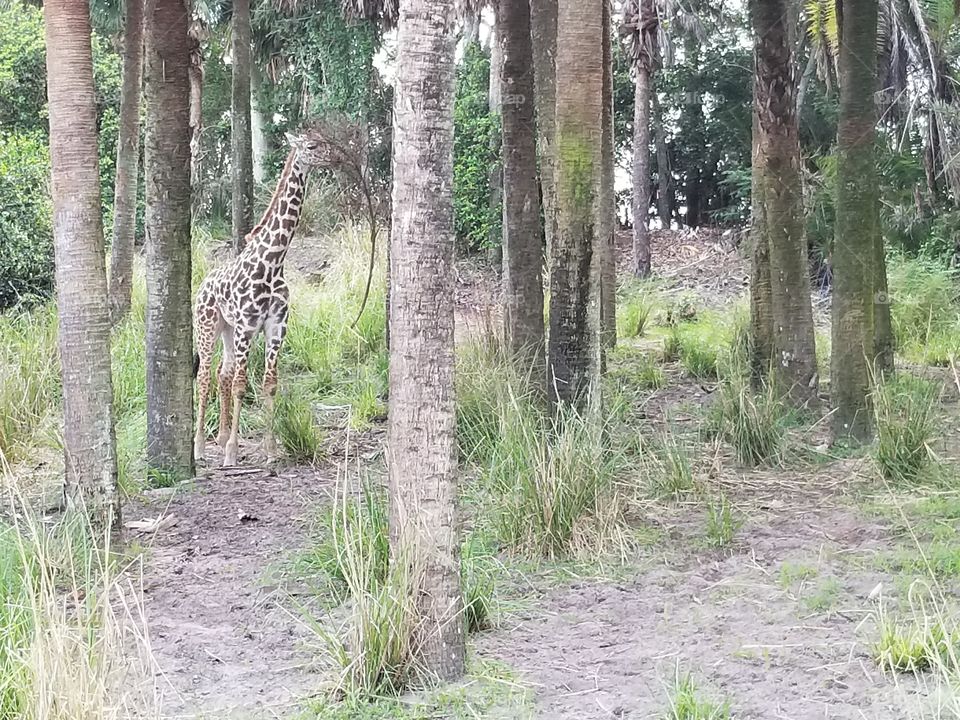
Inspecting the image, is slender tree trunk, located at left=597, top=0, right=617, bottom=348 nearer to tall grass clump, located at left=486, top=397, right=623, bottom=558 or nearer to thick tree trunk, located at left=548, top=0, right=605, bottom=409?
thick tree trunk, located at left=548, top=0, right=605, bottom=409

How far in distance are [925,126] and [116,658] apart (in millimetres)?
19438

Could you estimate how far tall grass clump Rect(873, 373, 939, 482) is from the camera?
7133 mm

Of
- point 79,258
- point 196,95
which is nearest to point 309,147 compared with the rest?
Answer: point 79,258

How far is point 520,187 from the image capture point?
9.88 meters

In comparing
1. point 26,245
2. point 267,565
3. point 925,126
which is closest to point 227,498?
point 267,565

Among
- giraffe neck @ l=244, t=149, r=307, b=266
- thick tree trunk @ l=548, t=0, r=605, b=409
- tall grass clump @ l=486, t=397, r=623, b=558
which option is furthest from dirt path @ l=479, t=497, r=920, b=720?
giraffe neck @ l=244, t=149, r=307, b=266

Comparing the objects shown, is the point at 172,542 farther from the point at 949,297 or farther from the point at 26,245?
the point at 949,297

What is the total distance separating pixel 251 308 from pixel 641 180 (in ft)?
53.9

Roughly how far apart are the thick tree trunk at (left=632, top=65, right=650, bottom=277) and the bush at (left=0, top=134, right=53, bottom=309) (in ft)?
41.2

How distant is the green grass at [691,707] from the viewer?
379cm

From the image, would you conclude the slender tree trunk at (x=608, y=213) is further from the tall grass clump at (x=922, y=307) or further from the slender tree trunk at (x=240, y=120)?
the slender tree trunk at (x=240, y=120)

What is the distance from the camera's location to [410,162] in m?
4.48

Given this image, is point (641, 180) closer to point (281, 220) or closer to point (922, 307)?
point (922, 307)

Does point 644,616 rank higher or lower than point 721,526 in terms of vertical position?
lower
